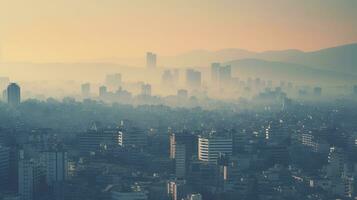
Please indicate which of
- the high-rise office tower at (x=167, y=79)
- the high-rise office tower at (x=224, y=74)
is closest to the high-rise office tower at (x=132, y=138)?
the high-rise office tower at (x=224, y=74)

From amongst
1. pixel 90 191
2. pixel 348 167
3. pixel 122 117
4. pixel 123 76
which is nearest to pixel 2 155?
pixel 90 191

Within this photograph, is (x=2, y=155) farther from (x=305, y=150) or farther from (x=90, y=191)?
(x=305, y=150)

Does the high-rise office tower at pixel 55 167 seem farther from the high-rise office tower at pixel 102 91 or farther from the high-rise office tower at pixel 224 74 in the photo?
the high-rise office tower at pixel 102 91

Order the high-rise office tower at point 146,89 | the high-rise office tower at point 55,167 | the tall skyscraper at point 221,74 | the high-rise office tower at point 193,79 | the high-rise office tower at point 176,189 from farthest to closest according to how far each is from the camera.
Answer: the high-rise office tower at point 146,89
the high-rise office tower at point 193,79
the tall skyscraper at point 221,74
the high-rise office tower at point 55,167
the high-rise office tower at point 176,189

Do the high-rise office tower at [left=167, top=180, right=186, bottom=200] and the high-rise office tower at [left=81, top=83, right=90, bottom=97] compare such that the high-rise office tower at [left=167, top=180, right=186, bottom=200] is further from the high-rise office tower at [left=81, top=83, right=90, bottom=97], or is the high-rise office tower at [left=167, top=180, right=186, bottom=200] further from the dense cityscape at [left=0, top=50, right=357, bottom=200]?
the high-rise office tower at [left=81, top=83, right=90, bottom=97]

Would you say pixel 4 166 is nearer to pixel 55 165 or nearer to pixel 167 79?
pixel 55 165

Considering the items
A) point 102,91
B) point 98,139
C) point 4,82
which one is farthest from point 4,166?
point 102,91
